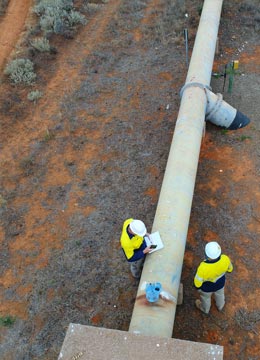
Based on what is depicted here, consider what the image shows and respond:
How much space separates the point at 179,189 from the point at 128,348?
133 inches

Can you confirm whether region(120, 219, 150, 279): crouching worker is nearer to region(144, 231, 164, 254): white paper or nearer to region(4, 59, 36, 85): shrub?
region(144, 231, 164, 254): white paper

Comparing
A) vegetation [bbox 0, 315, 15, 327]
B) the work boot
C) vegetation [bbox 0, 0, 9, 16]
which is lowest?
the work boot

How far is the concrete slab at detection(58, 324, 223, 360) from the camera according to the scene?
465 centimetres

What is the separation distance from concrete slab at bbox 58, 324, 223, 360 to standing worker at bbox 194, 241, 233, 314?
1.47 metres

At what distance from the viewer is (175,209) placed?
7.05 meters

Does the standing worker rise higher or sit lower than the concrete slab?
lower

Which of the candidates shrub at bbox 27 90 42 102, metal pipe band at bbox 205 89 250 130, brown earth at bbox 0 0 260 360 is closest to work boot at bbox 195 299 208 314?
brown earth at bbox 0 0 260 360

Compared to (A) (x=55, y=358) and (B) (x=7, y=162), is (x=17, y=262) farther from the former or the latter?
(B) (x=7, y=162)

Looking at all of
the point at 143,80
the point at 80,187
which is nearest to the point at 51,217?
the point at 80,187

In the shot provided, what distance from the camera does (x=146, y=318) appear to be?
227 inches

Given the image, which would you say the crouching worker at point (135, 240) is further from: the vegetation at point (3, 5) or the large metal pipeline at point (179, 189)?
the vegetation at point (3, 5)

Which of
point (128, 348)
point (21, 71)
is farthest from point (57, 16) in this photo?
point (128, 348)

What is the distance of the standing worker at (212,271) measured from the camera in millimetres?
5945

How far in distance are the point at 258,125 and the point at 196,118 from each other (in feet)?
8.27
